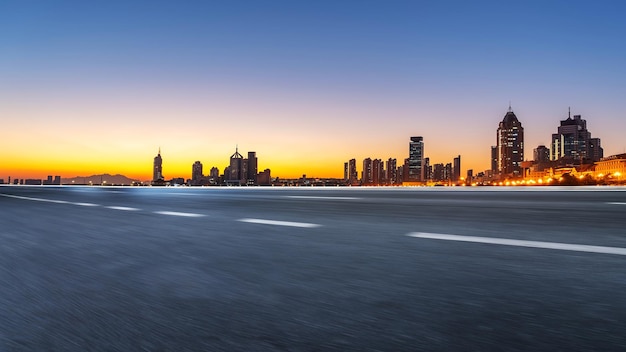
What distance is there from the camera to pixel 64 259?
3.23 meters

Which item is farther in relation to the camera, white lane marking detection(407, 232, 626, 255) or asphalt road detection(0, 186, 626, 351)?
white lane marking detection(407, 232, 626, 255)

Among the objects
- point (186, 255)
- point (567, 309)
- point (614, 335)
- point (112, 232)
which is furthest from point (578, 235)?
point (112, 232)

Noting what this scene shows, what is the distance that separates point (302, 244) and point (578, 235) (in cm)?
248

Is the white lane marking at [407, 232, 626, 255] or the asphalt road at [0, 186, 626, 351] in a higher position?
the white lane marking at [407, 232, 626, 255]

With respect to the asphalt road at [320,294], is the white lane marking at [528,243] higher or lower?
higher

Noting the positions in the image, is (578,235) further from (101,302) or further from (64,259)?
(64,259)

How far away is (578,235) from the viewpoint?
403 centimetres

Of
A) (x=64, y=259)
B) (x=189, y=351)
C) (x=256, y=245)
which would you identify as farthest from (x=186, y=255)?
(x=189, y=351)

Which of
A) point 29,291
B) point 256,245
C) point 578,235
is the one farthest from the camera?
point 578,235

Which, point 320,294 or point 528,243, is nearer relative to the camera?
point 320,294

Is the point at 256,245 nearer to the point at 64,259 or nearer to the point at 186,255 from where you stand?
the point at 186,255

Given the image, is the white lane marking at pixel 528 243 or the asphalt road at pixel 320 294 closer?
the asphalt road at pixel 320 294

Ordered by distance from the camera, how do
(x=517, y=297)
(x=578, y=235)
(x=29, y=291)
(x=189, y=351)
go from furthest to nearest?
1. (x=578, y=235)
2. (x=29, y=291)
3. (x=517, y=297)
4. (x=189, y=351)

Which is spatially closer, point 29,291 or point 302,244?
point 29,291
